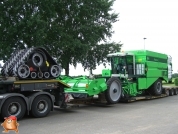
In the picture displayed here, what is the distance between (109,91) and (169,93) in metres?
8.03

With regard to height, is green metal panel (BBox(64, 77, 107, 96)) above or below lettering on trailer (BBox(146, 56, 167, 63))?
below

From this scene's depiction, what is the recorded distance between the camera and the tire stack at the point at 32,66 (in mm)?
9688

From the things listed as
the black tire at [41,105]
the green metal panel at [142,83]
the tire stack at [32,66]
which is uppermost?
the tire stack at [32,66]

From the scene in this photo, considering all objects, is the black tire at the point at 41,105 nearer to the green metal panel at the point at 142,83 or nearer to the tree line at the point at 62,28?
the green metal panel at the point at 142,83

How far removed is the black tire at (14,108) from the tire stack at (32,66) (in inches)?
35.3

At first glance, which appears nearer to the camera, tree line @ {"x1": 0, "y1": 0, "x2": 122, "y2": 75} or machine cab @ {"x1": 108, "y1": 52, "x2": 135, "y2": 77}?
machine cab @ {"x1": 108, "y1": 52, "x2": 135, "y2": 77}

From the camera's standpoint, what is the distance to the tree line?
23141 mm

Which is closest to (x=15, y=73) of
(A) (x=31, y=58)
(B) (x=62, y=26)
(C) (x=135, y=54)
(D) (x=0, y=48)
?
(A) (x=31, y=58)

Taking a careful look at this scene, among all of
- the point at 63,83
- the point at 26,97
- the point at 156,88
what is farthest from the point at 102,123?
the point at 156,88

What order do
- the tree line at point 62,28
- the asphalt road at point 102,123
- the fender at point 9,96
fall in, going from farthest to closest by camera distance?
1. the tree line at point 62,28
2. the fender at point 9,96
3. the asphalt road at point 102,123

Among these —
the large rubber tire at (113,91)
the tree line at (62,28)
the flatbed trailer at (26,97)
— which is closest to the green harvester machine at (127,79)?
the large rubber tire at (113,91)

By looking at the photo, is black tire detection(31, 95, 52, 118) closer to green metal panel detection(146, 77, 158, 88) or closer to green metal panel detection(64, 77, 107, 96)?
green metal panel detection(64, 77, 107, 96)

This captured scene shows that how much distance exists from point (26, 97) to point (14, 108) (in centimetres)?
60

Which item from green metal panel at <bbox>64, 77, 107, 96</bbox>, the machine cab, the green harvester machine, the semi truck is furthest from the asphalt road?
the machine cab
